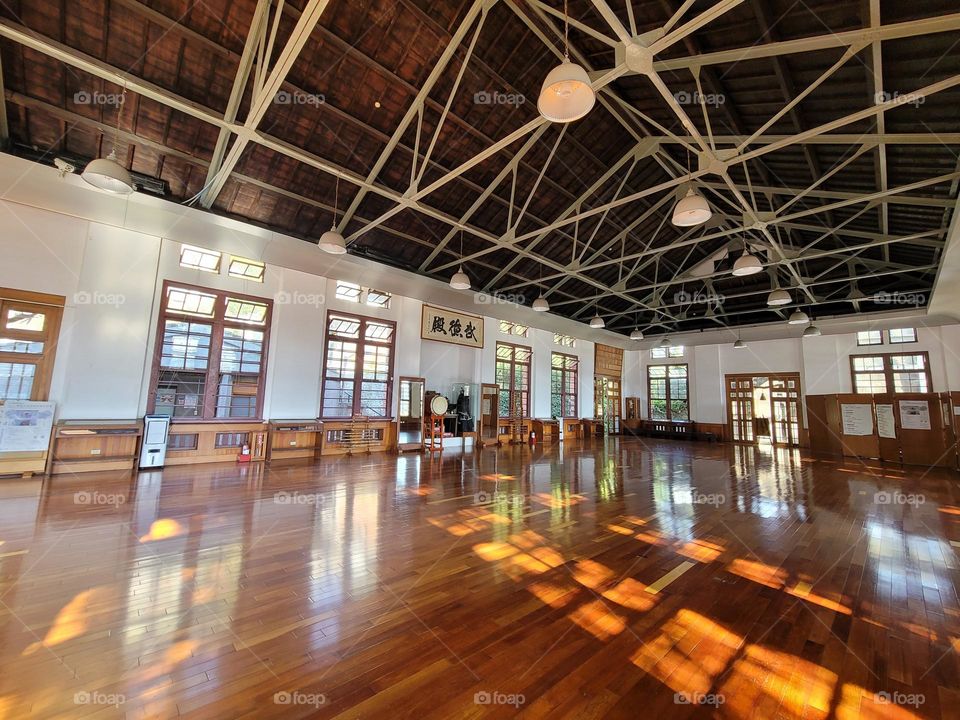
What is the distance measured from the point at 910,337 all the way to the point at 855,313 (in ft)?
5.54

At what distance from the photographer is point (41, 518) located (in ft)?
12.5

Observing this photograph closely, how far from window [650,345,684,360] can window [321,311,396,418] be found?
12.5m

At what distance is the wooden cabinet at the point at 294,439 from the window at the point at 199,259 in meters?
3.26

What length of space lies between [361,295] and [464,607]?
26.9 ft

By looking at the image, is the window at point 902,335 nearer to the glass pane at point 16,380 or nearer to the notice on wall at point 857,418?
the notice on wall at point 857,418

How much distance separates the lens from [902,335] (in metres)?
11.8

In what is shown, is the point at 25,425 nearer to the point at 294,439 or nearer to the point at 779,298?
the point at 294,439

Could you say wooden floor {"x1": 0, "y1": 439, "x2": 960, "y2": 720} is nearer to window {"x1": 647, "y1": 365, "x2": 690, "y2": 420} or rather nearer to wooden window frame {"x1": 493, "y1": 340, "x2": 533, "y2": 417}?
wooden window frame {"x1": 493, "y1": 340, "x2": 533, "y2": 417}

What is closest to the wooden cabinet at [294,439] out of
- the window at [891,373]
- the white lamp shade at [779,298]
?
the white lamp shade at [779,298]

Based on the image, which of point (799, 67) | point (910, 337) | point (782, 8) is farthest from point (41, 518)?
point (910, 337)

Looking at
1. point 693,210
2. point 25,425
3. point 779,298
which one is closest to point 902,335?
Answer: point 779,298

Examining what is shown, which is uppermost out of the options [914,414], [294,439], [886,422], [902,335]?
[902,335]

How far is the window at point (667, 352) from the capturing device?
54.1ft

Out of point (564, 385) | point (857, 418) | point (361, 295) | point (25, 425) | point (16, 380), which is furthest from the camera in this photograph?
point (564, 385)
